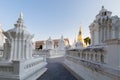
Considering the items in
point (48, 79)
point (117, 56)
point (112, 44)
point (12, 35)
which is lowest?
point (48, 79)

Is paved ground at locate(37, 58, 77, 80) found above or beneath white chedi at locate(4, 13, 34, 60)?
beneath

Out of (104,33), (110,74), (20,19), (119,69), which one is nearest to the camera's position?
(119,69)

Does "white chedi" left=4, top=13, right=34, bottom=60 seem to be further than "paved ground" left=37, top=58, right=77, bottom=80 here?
No

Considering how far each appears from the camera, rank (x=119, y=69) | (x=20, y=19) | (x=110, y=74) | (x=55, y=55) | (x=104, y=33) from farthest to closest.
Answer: (x=55, y=55)
(x=104, y=33)
(x=20, y=19)
(x=110, y=74)
(x=119, y=69)

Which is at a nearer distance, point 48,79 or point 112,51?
point 112,51

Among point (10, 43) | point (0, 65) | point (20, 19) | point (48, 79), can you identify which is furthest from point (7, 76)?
point (20, 19)

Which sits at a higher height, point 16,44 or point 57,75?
point 16,44

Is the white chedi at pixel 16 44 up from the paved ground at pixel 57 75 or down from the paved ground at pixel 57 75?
up

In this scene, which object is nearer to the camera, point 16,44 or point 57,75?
point 16,44

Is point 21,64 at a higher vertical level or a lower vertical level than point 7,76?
higher

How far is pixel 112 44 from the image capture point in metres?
3.54

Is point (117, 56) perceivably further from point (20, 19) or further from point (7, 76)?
point (20, 19)

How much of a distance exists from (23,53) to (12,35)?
0.94m

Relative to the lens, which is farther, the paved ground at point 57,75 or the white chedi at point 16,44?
the paved ground at point 57,75
